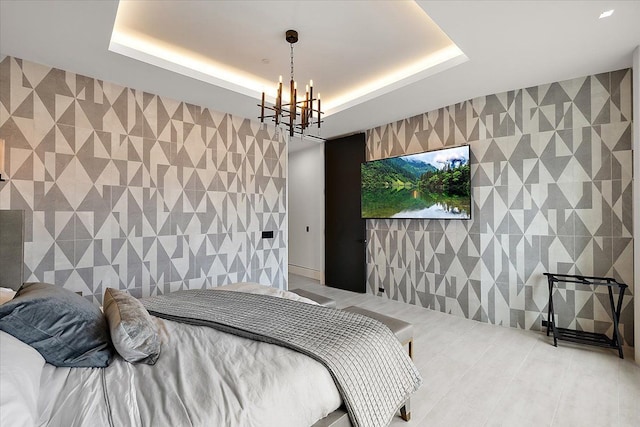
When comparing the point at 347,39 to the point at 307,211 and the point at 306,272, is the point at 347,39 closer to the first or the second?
the point at 307,211

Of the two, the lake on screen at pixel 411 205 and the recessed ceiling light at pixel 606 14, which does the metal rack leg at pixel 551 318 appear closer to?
the lake on screen at pixel 411 205

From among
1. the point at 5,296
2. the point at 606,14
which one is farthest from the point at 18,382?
the point at 606,14

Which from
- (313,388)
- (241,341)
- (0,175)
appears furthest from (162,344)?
(0,175)

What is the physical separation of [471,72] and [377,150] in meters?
2.02

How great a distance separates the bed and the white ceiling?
2.21 metres

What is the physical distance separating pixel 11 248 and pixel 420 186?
422 cm

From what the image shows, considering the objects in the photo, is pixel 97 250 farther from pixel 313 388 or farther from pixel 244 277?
pixel 313 388

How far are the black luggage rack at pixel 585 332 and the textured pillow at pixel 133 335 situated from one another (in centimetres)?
341

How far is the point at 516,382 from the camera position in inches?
91.2

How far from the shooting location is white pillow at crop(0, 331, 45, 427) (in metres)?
0.79

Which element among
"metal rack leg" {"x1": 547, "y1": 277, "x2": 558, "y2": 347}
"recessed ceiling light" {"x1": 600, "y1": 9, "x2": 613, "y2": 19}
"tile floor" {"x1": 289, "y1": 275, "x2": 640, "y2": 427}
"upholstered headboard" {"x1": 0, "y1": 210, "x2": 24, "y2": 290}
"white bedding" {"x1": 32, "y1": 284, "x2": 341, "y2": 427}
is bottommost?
"tile floor" {"x1": 289, "y1": 275, "x2": 640, "y2": 427}

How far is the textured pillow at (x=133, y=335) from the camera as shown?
1.29 m

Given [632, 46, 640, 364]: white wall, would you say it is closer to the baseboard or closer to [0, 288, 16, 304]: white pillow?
the baseboard

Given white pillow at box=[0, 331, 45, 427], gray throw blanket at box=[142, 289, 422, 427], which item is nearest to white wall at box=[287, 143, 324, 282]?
gray throw blanket at box=[142, 289, 422, 427]
